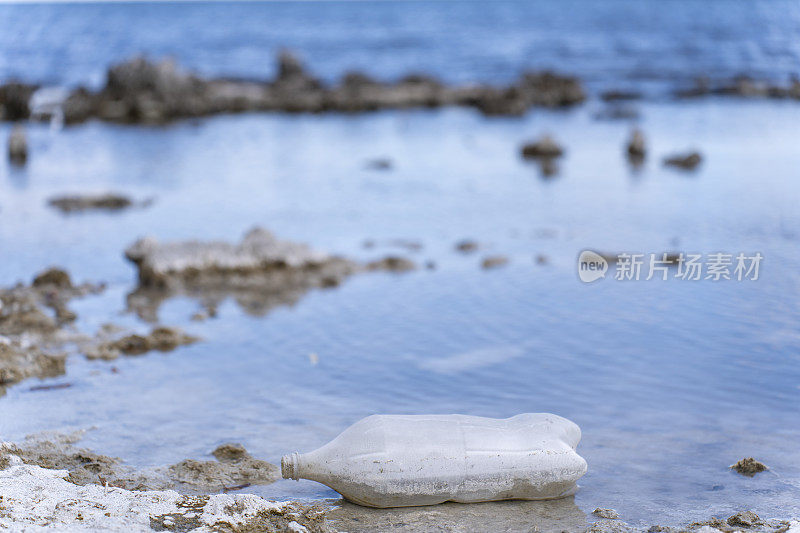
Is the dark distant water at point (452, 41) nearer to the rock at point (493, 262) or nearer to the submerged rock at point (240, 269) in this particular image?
the rock at point (493, 262)

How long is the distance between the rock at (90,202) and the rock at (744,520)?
1059cm

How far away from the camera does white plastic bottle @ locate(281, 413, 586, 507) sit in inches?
176

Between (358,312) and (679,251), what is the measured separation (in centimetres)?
399

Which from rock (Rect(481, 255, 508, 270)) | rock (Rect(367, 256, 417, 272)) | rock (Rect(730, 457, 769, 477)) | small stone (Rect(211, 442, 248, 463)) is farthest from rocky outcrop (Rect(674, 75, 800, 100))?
small stone (Rect(211, 442, 248, 463))

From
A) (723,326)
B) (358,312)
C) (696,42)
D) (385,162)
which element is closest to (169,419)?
(358,312)

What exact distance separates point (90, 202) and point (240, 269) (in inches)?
190

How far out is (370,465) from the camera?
4449mm

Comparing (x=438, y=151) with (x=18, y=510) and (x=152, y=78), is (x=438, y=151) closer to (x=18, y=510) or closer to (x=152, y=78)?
(x=152, y=78)

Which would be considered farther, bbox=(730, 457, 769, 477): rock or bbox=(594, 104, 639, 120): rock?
bbox=(594, 104, 639, 120): rock

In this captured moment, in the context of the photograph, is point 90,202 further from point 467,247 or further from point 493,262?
point 493,262

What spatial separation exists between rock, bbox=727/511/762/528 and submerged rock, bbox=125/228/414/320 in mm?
5166

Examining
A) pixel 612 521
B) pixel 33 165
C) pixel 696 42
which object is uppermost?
pixel 696 42

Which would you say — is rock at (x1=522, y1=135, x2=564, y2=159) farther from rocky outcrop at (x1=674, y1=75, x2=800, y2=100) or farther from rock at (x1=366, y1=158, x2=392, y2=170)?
rocky outcrop at (x1=674, y1=75, x2=800, y2=100)

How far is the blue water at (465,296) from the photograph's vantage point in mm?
5645
